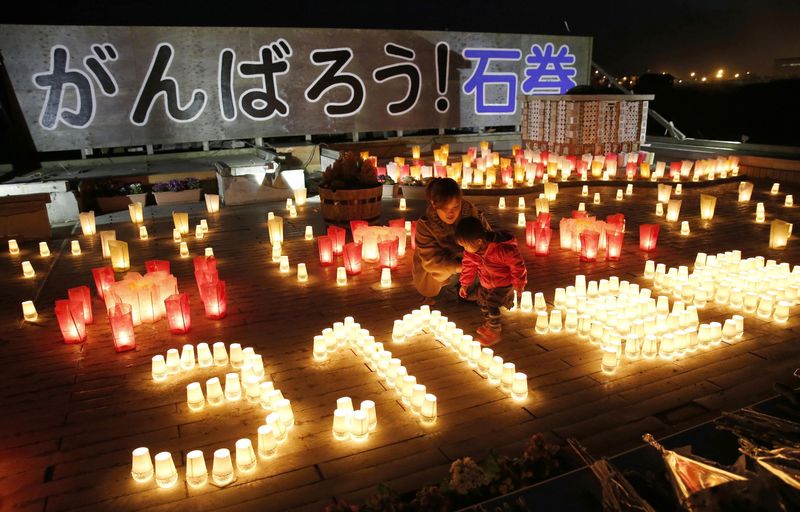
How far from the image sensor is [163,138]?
11219 mm

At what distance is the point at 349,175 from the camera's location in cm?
673

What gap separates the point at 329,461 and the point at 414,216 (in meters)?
5.21

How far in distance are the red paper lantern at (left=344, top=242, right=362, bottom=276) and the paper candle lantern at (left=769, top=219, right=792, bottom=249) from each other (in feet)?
13.8

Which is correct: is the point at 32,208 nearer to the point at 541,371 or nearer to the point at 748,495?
the point at 541,371

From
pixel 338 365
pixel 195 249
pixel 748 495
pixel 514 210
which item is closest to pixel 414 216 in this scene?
pixel 514 210

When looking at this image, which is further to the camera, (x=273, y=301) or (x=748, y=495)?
(x=273, y=301)

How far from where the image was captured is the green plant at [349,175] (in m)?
6.69

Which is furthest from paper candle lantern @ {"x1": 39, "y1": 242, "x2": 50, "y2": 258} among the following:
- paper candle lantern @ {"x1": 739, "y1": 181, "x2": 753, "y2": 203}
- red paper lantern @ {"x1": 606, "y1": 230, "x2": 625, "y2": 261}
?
paper candle lantern @ {"x1": 739, "y1": 181, "x2": 753, "y2": 203}

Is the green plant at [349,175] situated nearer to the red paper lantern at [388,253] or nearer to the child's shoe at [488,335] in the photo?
the red paper lantern at [388,253]

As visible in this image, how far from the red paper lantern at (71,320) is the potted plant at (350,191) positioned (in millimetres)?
3245

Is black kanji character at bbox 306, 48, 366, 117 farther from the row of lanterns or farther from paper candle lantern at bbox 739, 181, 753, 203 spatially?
the row of lanterns

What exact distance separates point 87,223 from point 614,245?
597cm

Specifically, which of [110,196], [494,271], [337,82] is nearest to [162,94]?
[110,196]

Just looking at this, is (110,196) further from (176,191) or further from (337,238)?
(337,238)
